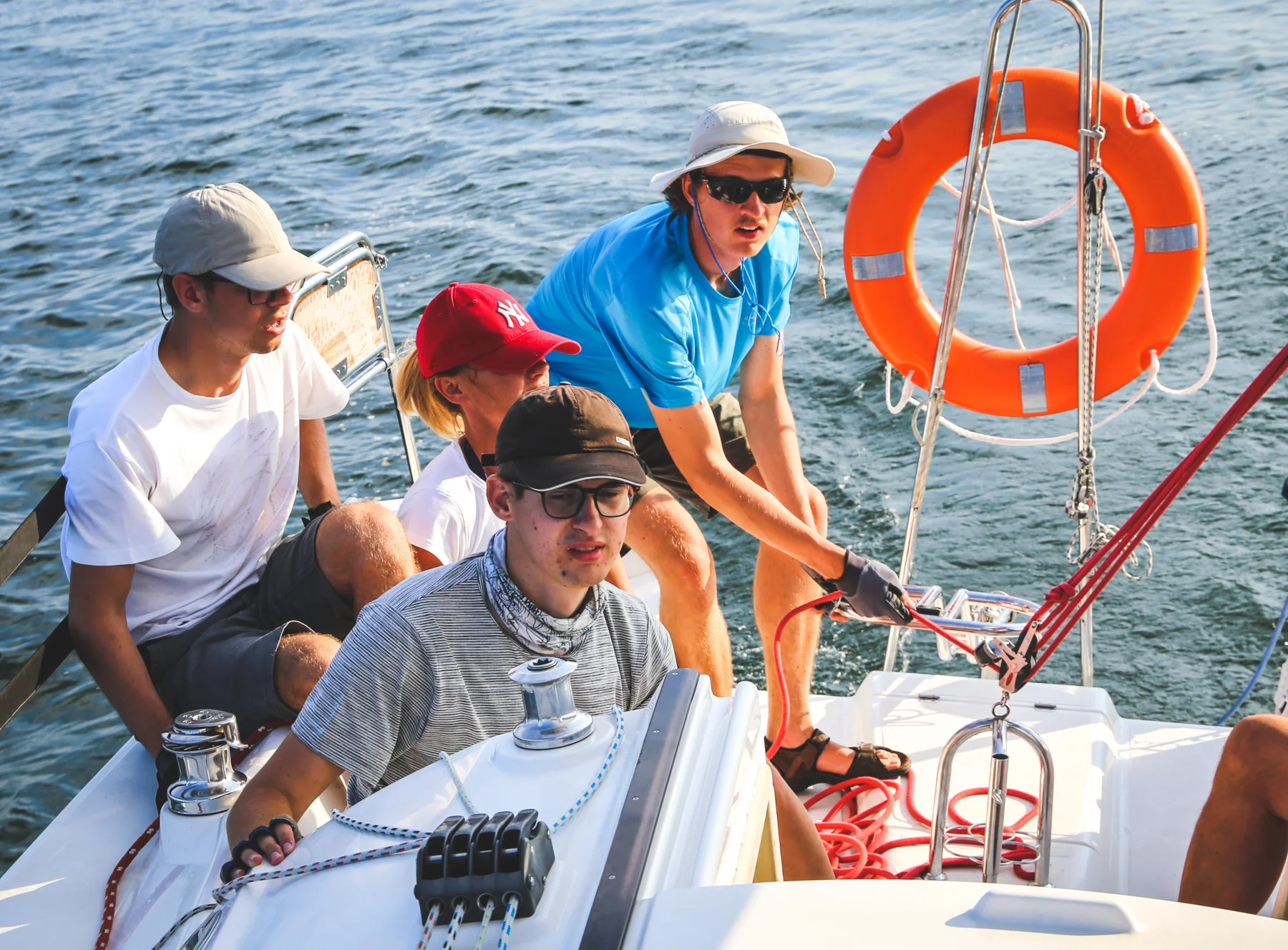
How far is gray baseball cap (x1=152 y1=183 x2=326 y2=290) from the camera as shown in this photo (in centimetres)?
224

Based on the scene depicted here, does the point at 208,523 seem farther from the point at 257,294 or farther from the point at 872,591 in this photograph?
the point at 872,591

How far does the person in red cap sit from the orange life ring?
4.12 feet

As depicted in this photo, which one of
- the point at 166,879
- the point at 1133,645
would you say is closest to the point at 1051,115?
the point at 1133,645

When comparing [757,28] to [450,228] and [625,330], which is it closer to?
[450,228]

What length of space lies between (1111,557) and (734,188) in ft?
3.18

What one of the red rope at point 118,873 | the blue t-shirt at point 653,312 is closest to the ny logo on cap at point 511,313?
the blue t-shirt at point 653,312

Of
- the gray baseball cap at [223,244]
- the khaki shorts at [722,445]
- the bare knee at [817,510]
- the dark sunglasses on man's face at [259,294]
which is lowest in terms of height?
the bare knee at [817,510]

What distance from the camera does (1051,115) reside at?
3162 millimetres

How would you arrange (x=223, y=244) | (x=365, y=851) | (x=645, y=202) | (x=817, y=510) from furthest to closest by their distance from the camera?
(x=645, y=202)
(x=817, y=510)
(x=223, y=244)
(x=365, y=851)

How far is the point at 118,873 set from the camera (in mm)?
1838

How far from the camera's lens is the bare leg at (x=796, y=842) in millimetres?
1863

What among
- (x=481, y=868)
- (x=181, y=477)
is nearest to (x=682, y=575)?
(x=181, y=477)

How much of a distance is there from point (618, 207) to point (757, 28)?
4.59 m

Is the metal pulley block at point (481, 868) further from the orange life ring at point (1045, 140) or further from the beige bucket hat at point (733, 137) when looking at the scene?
the orange life ring at point (1045, 140)
